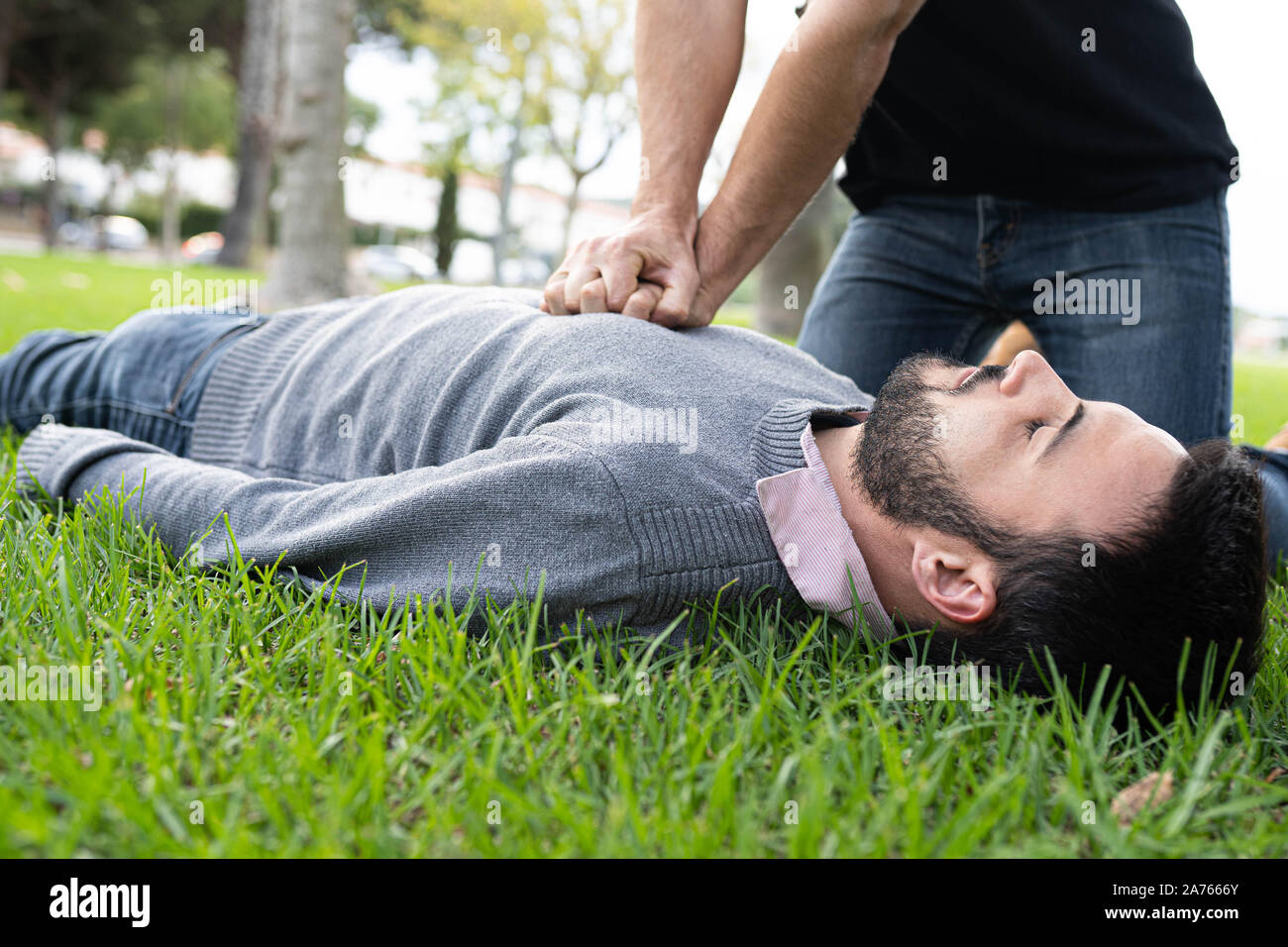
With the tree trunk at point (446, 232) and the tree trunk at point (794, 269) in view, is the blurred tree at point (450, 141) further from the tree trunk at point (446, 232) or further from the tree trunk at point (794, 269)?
the tree trunk at point (794, 269)

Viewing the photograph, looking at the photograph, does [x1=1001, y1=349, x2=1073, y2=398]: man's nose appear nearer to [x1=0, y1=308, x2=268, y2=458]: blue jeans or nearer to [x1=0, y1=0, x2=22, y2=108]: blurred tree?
[x1=0, y1=308, x2=268, y2=458]: blue jeans

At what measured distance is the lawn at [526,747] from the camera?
1348 millimetres

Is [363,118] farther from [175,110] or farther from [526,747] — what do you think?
[526,747]

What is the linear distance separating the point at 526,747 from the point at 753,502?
87 centimetres

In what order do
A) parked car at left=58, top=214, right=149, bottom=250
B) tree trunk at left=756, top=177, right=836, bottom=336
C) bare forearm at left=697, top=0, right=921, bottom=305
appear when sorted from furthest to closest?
parked car at left=58, top=214, right=149, bottom=250, tree trunk at left=756, top=177, right=836, bottom=336, bare forearm at left=697, top=0, right=921, bottom=305

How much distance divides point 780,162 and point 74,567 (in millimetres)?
2027

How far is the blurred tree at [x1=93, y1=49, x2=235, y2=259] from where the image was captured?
31547 millimetres

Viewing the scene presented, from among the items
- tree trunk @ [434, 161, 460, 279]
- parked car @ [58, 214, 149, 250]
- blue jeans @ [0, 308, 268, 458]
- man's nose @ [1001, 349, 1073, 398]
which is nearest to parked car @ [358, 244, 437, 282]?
tree trunk @ [434, 161, 460, 279]

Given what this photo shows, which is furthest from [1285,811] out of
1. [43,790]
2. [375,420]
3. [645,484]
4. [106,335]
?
[106,335]

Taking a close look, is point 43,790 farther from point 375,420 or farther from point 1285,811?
point 1285,811

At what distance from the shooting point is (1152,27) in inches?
123

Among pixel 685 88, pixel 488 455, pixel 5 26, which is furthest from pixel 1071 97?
pixel 5 26

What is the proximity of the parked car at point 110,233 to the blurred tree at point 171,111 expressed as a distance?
283cm

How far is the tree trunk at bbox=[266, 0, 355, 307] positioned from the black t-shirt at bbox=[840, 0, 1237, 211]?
20.8ft
